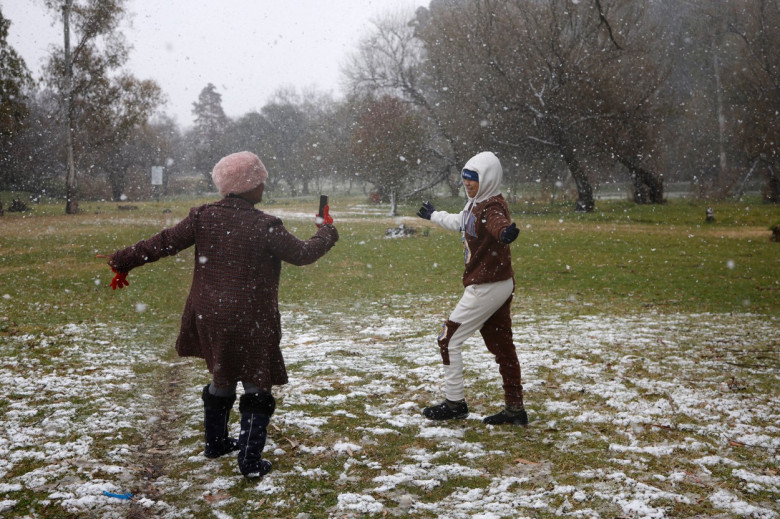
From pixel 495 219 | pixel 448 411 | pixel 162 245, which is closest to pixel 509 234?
pixel 495 219

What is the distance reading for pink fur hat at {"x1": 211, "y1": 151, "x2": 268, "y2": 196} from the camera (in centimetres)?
370

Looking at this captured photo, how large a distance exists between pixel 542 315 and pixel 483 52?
26.1m

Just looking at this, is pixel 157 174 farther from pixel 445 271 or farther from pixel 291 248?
pixel 291 248

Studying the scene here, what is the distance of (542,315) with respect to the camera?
921 cm

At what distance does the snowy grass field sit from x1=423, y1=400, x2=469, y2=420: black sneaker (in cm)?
11

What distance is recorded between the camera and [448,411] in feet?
15.0

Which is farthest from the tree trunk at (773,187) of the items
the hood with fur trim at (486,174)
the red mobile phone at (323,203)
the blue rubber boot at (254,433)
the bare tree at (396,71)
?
the blue rubber boot at (254,433)

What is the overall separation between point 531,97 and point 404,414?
2983cm

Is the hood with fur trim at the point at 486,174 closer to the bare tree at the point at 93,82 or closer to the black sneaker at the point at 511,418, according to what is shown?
the black sneaker at the point at 511,418

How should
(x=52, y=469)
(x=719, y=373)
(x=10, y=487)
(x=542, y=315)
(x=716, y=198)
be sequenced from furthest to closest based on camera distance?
(x=716, y=198)
(x=542, y=315)
(x=719, y=373)
(x=52, y=469)
(x=10, y=487)

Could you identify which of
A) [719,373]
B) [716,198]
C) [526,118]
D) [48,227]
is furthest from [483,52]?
[719,373]

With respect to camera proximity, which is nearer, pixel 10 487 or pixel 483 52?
pixel 10 487

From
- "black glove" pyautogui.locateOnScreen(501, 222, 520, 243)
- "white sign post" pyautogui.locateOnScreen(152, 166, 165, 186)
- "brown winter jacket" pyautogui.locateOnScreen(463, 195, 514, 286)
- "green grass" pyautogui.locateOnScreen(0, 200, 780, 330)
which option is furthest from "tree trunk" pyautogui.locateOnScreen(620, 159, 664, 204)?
"black glove" pyautogui.locateOnScreen(501, 222, 520, 243)

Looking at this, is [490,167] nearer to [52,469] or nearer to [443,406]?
[443,406]
